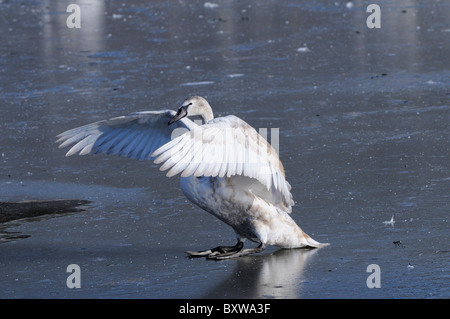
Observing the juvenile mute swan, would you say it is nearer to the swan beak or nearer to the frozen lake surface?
the swan beak

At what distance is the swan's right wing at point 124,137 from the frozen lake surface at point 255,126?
0.50 m

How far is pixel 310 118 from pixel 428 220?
10.7 ft

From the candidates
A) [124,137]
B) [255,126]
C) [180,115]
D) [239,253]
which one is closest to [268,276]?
[239,253]

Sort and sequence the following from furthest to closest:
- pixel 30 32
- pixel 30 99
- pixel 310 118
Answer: pixel 30 32
pixel 30 99
pixel 310 118

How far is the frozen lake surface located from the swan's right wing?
0.50 metres

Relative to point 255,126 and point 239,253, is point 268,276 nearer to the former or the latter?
point 239,253

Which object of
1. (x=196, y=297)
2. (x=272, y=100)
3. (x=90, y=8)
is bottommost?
(x=196, y=297)

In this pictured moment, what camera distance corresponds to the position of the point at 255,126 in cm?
869

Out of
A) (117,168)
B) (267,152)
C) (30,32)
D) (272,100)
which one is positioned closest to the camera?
(267,152)

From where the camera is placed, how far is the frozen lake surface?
5.06m

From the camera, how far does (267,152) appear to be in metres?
5.38

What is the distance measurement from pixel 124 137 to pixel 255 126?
282cm
